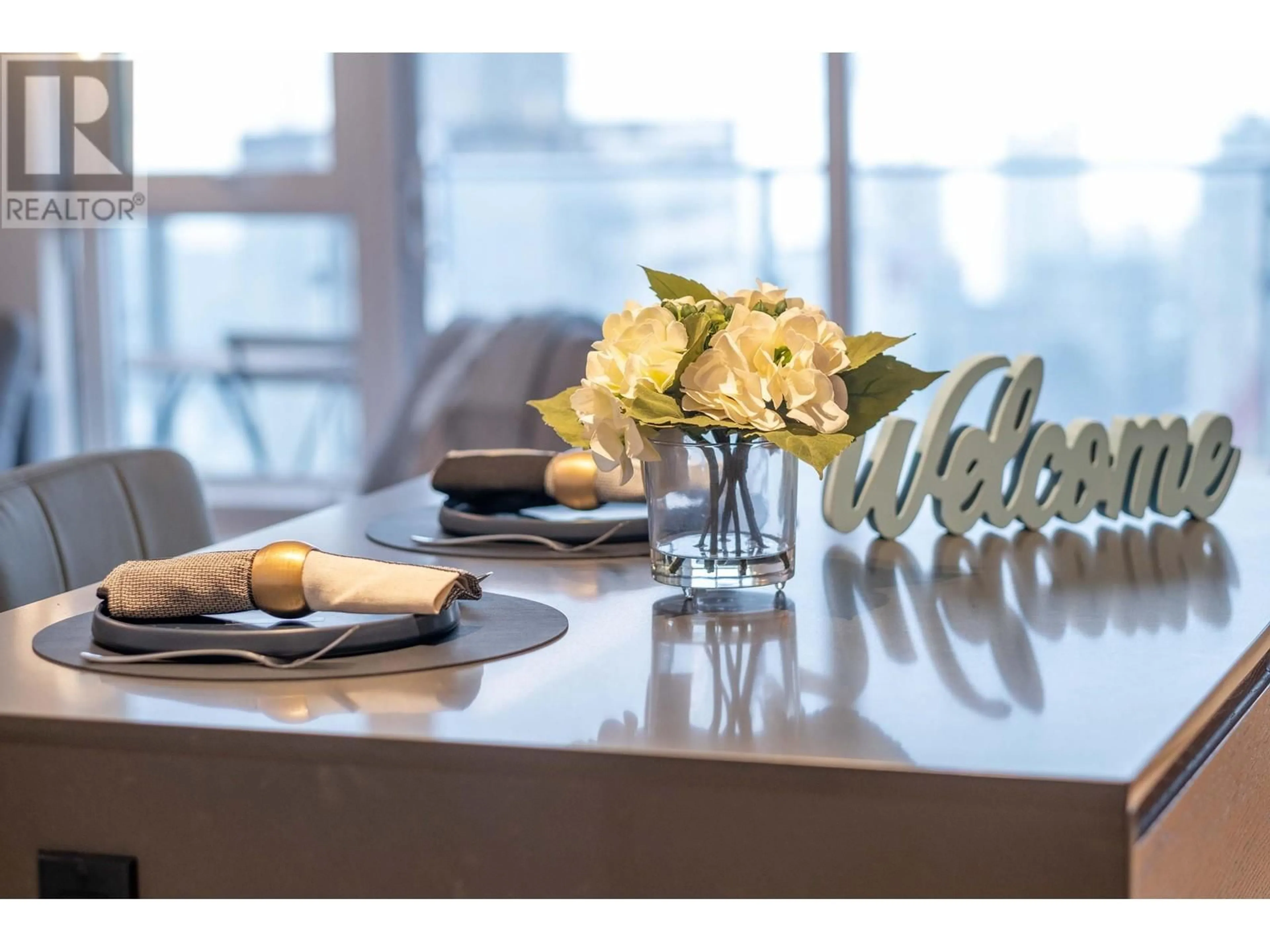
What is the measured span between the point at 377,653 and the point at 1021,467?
0.71 metres

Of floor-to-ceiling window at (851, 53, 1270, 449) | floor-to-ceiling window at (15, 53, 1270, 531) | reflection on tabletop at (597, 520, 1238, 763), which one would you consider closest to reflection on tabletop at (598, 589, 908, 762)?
reflection on tabletop at (597, 520, 1238, 763)

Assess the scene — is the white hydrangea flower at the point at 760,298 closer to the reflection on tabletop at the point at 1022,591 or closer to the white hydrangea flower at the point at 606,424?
the white hydrangea flower at the point at 606,424

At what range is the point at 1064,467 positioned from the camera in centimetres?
145

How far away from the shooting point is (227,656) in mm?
961

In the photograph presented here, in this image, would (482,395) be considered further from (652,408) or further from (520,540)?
(652,408)

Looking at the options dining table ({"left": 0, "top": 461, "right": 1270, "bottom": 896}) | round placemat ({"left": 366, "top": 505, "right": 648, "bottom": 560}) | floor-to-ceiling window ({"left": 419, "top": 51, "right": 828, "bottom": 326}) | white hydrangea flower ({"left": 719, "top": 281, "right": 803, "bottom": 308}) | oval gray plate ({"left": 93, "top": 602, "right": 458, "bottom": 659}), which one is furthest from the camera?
floor-to-ceiling window ({"left": 419, "top": 51, "right": 828, "bottom": 326})

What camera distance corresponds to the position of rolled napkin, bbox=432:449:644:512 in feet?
4.65

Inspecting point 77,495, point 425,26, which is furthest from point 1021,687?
point 425,26

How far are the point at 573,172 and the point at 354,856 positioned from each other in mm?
3164

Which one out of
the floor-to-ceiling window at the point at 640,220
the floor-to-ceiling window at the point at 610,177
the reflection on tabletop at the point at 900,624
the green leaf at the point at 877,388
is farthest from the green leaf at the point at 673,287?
the floor-to-ceiling window at the point at 610,177

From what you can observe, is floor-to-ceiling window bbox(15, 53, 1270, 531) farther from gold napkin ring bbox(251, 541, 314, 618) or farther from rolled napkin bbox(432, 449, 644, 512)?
gold napkin ring bbox(251, 541, 314, 618)

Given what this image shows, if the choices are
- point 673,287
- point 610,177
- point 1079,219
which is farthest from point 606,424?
point 610,177

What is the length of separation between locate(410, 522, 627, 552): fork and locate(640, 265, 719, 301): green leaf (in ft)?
0.97

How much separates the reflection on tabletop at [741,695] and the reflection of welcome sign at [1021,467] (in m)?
0.30
